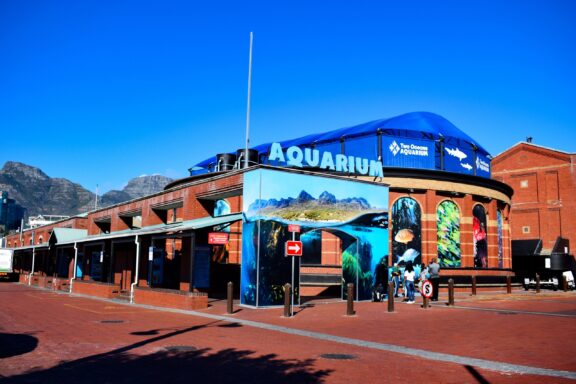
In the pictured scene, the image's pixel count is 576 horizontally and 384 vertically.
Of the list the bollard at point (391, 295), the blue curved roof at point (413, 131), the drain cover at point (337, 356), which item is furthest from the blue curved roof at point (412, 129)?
the drain cover at point (337, 356)

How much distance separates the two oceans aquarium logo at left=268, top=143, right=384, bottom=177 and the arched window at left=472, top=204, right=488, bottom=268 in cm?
1385

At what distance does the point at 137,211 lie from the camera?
111ft

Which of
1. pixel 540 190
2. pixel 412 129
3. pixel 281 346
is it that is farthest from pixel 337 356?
pixel 540 190

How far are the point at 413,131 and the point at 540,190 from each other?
24.8 meters

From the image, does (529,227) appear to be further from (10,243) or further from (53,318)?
(10,243)

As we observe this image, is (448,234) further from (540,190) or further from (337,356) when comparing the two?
(337,356)

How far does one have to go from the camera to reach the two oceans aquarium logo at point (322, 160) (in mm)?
26281

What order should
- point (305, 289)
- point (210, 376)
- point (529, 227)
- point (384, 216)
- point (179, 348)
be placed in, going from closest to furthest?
point (210, 376)
point (179, 348)
point (384, 216)
point (305, 289)
point (529, 227)

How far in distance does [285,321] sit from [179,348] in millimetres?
6001

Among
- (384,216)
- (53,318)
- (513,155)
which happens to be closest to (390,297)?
(384,216)

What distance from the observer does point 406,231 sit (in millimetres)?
37750

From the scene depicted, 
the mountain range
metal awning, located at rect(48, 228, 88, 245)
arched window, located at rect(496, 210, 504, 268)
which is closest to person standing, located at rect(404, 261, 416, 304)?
the mountain range

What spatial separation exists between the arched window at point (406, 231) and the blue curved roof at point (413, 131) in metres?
6.53

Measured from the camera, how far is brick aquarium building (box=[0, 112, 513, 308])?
21766 mm
